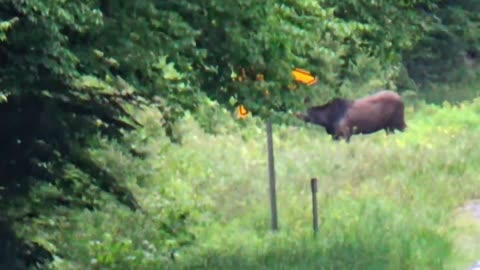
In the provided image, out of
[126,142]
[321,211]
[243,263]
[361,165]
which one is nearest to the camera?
[243,263]

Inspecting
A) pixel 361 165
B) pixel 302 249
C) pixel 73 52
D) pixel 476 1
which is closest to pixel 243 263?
pixel 302 249

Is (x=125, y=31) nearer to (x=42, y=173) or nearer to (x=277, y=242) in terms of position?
(x=42, y=173)

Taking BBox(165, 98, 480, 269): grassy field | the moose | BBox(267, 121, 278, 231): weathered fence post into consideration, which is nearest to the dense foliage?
BBox(267, 121, 278, 231): weathered fence post

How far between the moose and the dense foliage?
10.1m

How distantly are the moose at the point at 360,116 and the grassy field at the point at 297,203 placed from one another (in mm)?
410

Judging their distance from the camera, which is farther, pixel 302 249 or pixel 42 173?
pixel 302 249

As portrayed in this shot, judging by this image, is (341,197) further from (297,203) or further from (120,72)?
(120,72)

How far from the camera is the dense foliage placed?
10.2 meters

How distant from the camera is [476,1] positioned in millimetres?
33219

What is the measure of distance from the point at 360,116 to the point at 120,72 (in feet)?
49.1

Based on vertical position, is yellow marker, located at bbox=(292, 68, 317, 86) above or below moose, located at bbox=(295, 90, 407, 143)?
above

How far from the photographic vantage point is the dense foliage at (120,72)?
10.2 meters

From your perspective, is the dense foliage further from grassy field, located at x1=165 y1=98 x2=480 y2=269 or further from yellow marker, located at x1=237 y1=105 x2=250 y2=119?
grassy field, located at x1=165 y1=98 x2=480 y2=269

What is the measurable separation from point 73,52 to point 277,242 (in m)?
4.40
